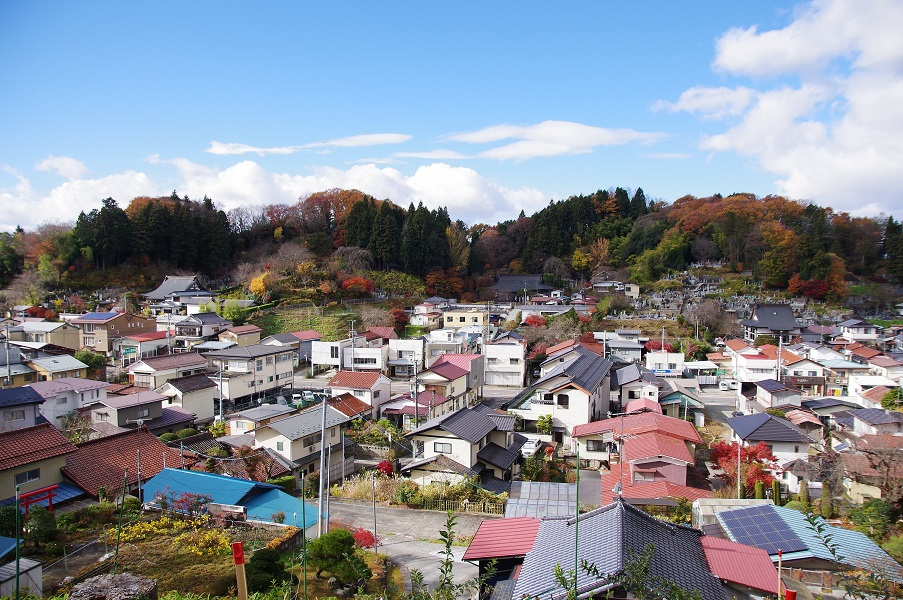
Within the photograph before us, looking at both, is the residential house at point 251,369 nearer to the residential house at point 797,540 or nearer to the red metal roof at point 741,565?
the residential house at point 797,540

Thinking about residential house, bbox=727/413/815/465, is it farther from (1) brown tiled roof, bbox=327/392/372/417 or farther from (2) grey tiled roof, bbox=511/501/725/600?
(1) brown tiled roof, bbox=327/392/372/417

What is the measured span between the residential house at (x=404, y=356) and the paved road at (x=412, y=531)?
1442 centimetres

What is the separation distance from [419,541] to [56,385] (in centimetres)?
1388

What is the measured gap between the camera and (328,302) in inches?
1289

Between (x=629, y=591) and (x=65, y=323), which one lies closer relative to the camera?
(x=629, y=591)

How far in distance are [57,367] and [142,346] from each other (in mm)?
4563

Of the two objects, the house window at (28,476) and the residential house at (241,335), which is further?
the residential house at (241,335)

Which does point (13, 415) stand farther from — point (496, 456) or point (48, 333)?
point (496, 456)

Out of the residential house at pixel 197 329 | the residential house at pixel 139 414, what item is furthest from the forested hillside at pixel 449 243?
the residential house at pixel 139 414

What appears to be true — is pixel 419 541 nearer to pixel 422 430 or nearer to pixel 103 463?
pixel 422 430

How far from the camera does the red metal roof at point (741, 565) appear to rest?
5090 mm

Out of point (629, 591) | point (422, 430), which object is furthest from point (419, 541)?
point (629, 591)

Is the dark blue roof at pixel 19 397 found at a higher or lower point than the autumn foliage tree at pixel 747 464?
higher

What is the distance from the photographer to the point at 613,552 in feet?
14.4
